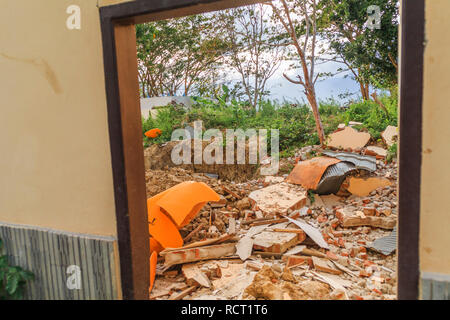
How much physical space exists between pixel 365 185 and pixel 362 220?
123 cm

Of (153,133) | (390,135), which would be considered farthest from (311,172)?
(153,133)

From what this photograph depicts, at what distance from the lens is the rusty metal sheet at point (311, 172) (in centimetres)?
561

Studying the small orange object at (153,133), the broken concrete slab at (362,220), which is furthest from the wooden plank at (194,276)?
the small orange object at (153,133)

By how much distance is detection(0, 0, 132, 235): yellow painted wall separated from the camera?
2.19 meters

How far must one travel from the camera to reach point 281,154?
7637mm

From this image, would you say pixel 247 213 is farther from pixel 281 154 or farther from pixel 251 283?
pixel 281 154

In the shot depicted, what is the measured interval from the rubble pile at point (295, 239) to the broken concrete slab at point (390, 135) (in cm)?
51

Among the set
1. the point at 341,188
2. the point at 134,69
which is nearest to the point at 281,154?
the point at 341,188

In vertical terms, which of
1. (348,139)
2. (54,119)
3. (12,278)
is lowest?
(12,278)

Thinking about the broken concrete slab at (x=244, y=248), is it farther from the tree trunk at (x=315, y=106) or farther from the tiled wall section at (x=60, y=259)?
the tree trunk at (x=315, y=106)

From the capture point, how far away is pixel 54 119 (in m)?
2.33

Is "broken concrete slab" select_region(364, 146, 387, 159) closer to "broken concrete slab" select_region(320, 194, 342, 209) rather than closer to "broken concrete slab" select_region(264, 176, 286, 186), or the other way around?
"broken concrete slab" select_region(320, 194, 342, 209)

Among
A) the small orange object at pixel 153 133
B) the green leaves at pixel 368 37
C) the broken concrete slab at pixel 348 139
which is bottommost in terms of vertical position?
the broken concrete slab at pixel 348 139

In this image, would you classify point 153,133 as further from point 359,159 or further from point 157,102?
point 359,159
